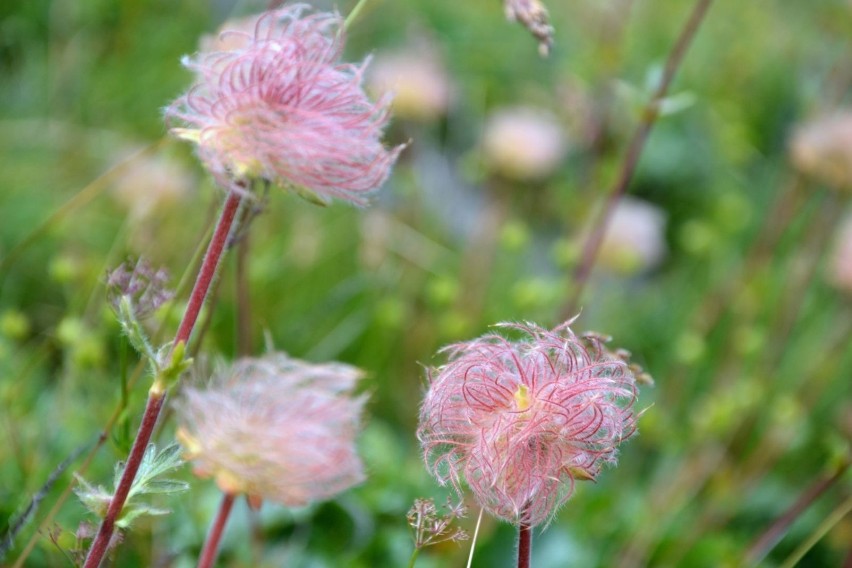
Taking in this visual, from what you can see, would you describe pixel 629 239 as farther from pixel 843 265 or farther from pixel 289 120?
pixel 289 120

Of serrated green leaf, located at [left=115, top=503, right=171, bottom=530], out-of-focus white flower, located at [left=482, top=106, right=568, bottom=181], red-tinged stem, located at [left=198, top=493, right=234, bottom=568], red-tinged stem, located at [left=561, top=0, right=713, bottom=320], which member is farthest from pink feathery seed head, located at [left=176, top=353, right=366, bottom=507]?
out-of-focus white flower, located at [left=482, top=106, right=568, bottom=181]

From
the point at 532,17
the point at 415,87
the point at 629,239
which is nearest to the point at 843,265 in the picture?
the point at 629,239

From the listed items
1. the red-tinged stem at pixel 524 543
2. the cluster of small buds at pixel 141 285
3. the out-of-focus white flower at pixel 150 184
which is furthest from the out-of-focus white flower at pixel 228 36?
the out-of-focus white flower at pixel 150 184

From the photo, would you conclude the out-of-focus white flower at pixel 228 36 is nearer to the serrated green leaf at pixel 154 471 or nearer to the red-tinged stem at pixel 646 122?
the serrated green leaf at pixel 154 471

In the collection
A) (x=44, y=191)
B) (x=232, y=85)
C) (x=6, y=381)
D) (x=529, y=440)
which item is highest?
(x=232, y=85)

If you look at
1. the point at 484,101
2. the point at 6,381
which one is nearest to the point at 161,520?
the point at 6,381

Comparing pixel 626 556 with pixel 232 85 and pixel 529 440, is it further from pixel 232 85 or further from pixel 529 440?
pixel 232 85
